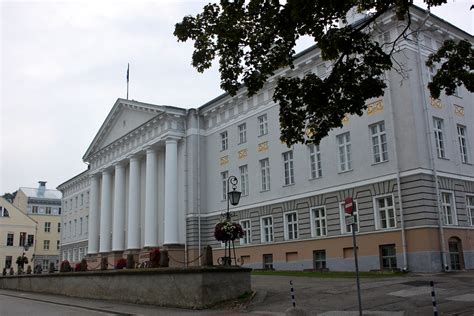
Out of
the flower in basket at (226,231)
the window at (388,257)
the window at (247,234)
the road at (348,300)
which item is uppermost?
the window at (247,234)

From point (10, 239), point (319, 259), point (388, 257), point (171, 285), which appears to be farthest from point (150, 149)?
point (10, 239)

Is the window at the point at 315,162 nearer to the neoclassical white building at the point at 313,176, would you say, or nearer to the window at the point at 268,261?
the neoclassical white building at the point at 313,176

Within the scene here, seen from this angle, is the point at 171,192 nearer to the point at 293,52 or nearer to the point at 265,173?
the point at 265,173

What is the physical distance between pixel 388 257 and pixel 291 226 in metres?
8.36

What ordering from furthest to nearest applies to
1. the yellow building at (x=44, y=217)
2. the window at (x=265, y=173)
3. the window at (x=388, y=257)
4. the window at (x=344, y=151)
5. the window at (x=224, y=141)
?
the yellow building at (x=44, y=217) < the window at (x=224, y=141) < the window at (x=265, y=173) < the window at (x=344, y=151) < the window at (x=388, y=257)

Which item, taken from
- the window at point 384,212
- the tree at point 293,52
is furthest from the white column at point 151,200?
the tree at point 293,52

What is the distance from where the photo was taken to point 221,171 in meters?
42.0

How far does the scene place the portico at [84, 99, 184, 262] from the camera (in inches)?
1704

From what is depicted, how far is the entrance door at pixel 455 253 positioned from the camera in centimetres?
2601

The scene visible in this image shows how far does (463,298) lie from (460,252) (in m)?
11.5

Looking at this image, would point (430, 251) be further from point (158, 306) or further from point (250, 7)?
point (250, 7)

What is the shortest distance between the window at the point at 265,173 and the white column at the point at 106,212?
22.2 m

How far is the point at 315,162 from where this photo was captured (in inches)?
1293

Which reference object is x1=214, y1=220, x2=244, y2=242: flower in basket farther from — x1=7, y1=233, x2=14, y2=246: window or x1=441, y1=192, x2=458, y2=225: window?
x1=7, y1=233, x2=14, y2=246: window
